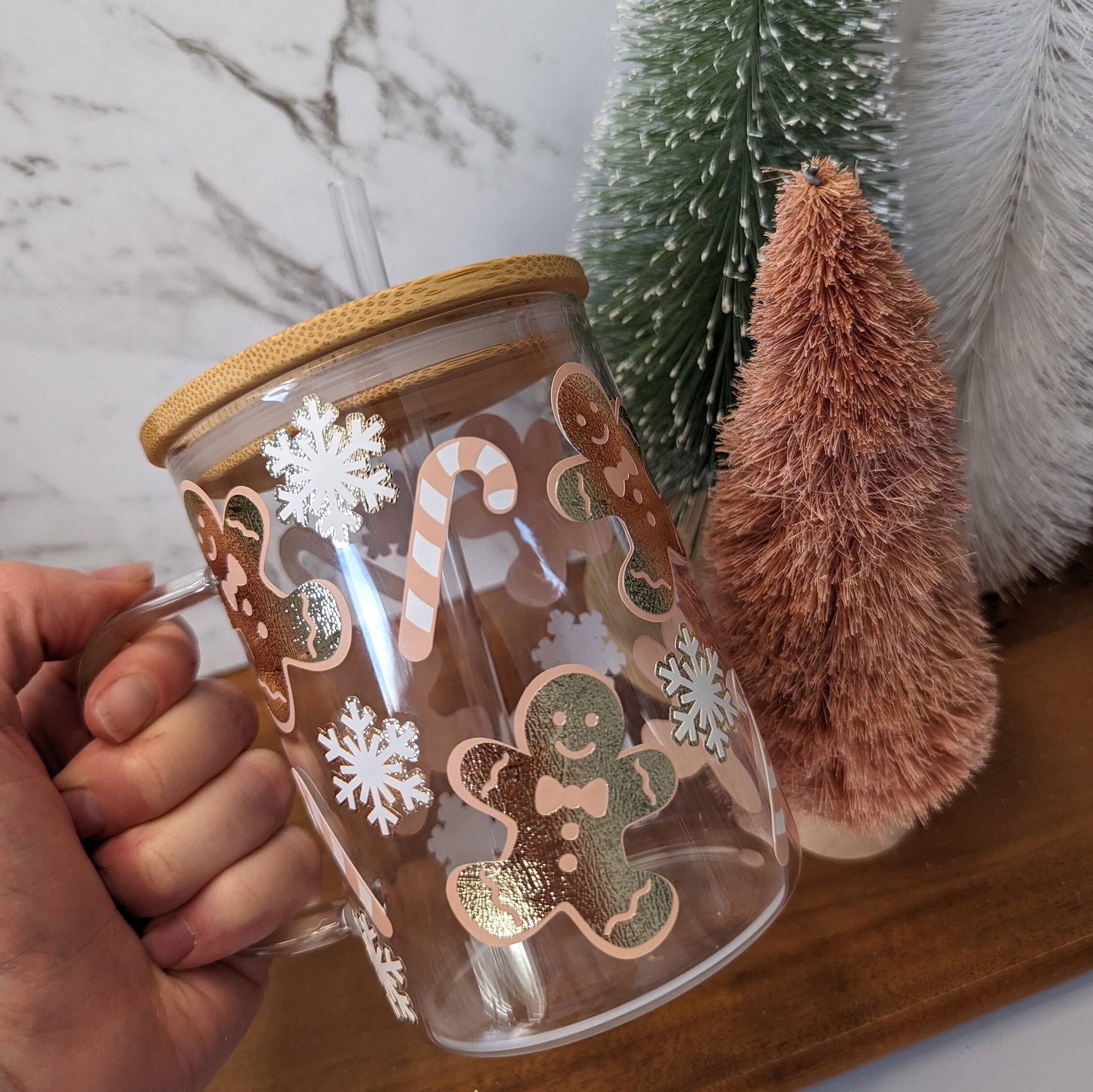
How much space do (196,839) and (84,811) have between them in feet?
0.14

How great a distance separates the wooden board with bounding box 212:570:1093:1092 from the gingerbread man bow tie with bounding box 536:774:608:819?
0.15 meters

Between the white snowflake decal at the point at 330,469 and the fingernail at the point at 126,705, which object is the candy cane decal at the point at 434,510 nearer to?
the white snowflake decal at the point at 330,469

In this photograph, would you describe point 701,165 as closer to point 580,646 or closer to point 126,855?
point 580,646

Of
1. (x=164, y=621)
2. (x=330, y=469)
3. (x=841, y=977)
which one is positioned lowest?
(x=841, y=977)

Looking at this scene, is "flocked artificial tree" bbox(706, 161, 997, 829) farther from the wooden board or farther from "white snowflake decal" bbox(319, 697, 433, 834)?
"white snowflake decal" bbox(319, 697, 433, 834)

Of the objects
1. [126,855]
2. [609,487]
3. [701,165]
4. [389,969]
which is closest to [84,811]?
[126,855]

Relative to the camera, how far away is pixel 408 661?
263 millimetres

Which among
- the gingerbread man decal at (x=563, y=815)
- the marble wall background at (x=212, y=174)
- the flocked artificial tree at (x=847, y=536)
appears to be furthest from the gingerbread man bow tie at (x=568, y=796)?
the marble wall background at (x=212, y=174)

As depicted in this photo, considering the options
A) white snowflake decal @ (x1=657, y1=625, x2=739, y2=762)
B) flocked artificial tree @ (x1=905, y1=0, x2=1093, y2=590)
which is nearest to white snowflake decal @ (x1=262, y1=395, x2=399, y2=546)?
white snowflake decal @ (x1=657, y1=625, x2=739, y2=762)

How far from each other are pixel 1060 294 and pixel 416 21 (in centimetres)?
34

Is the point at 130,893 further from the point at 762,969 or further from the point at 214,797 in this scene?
the point at 762,969

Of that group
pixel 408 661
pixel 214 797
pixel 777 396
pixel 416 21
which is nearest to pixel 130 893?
pixel 214 797

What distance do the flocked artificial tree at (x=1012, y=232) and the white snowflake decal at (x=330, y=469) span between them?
0.77 ft

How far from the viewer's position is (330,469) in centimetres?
26
